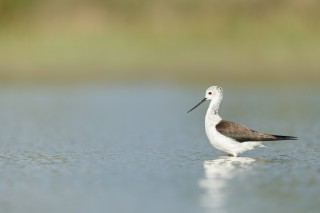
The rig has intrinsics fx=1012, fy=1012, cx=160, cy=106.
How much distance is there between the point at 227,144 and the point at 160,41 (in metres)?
39.5

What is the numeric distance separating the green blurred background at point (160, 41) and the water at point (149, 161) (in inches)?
549

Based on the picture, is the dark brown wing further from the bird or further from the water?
the water

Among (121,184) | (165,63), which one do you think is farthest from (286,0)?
(121,184)

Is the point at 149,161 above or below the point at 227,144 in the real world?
below

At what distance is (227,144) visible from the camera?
56.3 ft

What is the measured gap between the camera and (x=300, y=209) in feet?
40.9

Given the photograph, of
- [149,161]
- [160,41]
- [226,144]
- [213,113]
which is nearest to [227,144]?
[226,144]

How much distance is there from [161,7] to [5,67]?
1480cm

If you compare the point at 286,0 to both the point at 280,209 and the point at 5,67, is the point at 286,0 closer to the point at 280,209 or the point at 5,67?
the point at 5,67

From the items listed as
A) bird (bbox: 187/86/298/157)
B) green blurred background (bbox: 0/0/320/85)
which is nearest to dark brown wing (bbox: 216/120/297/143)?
bird (bbox: 187/86/298/157)

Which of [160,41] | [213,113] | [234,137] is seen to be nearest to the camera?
[234,137]

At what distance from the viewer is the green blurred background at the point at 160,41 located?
158 feet

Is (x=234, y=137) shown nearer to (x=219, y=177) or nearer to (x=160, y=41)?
(x=219, y=177)

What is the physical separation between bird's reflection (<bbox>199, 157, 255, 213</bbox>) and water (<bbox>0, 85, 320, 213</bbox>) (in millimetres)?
15
